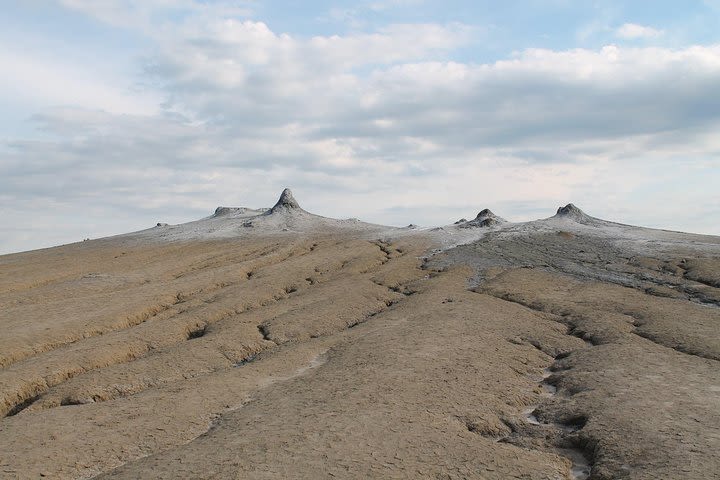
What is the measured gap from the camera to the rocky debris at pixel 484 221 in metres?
68.5

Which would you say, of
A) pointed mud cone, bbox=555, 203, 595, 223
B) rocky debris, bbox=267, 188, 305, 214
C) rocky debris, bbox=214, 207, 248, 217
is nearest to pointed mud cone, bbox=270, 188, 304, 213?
rocky debris, bbox=267, 188, 305, 214

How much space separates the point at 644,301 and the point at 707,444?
2193cm

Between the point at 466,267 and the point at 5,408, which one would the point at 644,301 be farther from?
the point at 5,408

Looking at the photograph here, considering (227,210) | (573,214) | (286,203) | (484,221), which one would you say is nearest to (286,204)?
(286,203)

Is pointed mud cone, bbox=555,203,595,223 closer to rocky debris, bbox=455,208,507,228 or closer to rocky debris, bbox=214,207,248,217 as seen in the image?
rocky debris, bbox=455,208,507,228

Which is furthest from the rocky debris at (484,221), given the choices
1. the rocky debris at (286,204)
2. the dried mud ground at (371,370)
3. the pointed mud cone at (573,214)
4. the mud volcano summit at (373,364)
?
the rocky debris at (286,204)

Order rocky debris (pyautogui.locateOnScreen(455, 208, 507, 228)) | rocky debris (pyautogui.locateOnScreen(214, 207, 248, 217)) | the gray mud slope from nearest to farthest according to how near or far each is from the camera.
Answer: the gray mud slope < rocky debris (pyautogui.locateOnScreen(455, 208, 507, 228)) < rocky debris (pyautogui.locateOnScreen(214, 207, 248, 217))

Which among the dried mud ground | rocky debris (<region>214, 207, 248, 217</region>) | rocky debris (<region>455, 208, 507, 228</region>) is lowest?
the dried mud ground

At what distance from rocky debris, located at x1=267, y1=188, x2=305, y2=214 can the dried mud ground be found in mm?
30536

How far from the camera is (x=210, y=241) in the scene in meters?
68.6

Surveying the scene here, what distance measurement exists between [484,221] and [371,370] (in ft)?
156

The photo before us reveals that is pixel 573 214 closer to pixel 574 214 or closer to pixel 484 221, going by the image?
pixel 574 214

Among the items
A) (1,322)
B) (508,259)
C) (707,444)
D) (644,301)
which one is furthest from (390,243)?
(707,444)

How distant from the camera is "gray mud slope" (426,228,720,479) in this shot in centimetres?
1686
